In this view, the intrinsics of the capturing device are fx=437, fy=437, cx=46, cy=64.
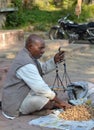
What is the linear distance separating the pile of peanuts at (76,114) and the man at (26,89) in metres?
0.09

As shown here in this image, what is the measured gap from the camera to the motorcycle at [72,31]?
51.9 ft

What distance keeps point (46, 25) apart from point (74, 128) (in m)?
13.6

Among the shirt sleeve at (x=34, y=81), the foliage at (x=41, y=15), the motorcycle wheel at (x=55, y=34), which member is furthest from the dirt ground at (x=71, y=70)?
the foliage at (x=41, y=15)

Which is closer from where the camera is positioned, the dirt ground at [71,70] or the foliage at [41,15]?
the dirt ground at [71,70]

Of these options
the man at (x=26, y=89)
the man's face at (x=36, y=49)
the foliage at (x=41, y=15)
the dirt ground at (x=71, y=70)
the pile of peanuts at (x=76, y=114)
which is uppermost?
the man's face at (x=36, y=49)

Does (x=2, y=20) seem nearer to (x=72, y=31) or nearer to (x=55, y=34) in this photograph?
(x=55, y=34)

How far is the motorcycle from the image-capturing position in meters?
15.8

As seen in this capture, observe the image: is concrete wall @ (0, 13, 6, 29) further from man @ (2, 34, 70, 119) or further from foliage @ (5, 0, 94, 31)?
man @ (2, 34, 70, 119)

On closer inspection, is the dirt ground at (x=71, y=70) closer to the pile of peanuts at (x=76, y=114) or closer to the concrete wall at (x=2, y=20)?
the pile of peanuts at (x=76, y=114)

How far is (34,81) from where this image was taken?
201 inches

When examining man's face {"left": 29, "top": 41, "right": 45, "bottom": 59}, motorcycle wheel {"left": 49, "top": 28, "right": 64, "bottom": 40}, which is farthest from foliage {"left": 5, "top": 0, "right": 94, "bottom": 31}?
man's face {"left": 29, "top": 41, "right": 45, "bottom": 59}

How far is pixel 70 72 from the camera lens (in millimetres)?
9641

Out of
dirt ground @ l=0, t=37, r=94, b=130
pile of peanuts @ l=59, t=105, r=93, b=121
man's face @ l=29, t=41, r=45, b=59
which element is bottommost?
dirt ground @ l=0, t=37, r=94, b=130

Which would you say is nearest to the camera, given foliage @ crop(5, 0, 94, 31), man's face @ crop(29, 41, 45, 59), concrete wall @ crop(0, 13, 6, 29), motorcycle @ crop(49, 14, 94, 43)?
man's face @ crop(29, 41, 45, 59)
